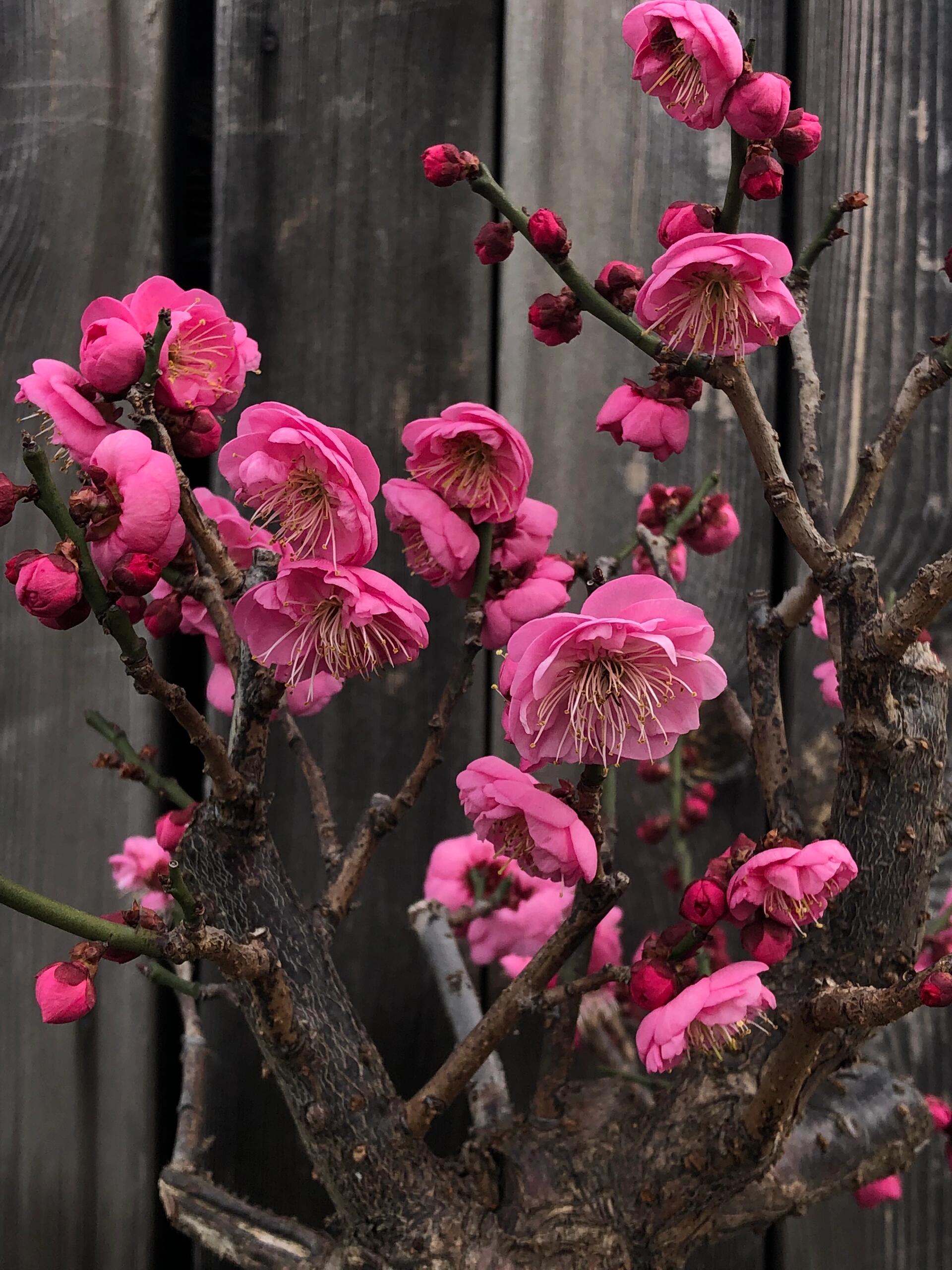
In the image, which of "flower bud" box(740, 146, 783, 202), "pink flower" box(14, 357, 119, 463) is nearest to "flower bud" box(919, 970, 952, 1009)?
"flower bud" box(740, 146, 783, 202)

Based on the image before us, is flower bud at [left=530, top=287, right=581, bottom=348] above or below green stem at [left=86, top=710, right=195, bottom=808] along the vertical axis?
above

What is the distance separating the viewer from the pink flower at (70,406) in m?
0.50

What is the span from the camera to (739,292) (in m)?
0.49

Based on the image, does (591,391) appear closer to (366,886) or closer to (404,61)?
(404,61)

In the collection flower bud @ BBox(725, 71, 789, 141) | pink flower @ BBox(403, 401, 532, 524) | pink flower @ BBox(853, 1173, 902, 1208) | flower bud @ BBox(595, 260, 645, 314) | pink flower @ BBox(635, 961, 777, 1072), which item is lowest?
pink flower @ BBox(853, 1173, 902, 1208)

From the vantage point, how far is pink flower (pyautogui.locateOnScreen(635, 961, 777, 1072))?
50cm

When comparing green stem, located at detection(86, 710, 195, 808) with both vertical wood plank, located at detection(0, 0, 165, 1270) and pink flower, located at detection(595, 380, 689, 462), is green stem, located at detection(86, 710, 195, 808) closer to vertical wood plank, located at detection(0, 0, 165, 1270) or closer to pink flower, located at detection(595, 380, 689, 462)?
vertical wood plank, located at detection(0, 0, 165, 1270)

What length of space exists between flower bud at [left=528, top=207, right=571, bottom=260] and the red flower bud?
5 centimetres

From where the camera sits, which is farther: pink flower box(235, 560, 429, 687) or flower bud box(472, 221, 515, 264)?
flower bud box(472, 221, 515, 264)

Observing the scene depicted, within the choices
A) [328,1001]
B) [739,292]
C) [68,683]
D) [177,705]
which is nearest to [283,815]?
[68,683]

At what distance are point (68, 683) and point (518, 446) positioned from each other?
53 cm

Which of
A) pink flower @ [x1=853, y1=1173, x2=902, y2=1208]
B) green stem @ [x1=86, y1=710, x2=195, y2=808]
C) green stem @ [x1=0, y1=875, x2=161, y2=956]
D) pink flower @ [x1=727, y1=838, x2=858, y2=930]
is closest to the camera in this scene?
green stem @ [x1=0, y1=875, x2=161, y2=956]

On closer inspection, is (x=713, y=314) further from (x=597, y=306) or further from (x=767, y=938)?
(x=767, y=938)

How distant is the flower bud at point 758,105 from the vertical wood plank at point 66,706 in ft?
1.98
